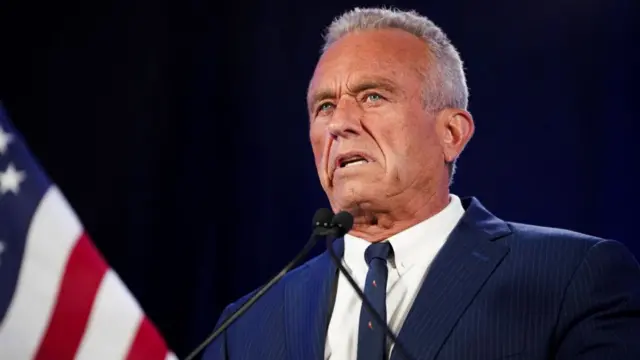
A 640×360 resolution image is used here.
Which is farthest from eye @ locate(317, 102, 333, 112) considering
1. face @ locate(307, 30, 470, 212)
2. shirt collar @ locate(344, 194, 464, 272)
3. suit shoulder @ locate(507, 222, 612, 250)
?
suit shoulder @ locate(507, 222, 612, 250)

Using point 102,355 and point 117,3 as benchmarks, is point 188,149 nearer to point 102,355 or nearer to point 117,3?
point 117,3

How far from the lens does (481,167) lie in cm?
255

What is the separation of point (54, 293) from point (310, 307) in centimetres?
83

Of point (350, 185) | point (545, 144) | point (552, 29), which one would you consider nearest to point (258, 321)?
point (350, 185)

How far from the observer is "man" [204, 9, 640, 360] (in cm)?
156

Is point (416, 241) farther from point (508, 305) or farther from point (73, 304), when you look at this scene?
point (73, 304)

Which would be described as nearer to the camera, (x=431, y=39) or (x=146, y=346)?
(x=146, y=346)

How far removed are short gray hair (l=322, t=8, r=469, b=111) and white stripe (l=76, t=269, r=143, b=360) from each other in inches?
41.0

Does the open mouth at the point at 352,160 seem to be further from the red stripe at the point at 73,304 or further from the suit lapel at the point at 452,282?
the red stripe at the point at 73,304

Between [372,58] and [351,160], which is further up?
[372,58]

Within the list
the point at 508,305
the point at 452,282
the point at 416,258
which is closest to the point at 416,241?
the point at 416,258

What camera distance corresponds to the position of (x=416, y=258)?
70.6 inches

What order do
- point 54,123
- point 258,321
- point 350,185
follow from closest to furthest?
point 350,185 → point 258,321 → point 54,123

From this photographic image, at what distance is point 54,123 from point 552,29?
151 centimetres
